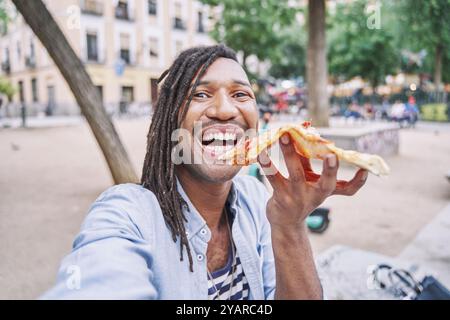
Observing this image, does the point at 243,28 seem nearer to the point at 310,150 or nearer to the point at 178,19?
the point at 178,19

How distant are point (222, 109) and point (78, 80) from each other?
305 cm

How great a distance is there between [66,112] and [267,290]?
30.5 m

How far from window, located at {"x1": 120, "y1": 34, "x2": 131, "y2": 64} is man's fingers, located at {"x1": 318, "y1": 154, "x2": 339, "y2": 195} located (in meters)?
33.4

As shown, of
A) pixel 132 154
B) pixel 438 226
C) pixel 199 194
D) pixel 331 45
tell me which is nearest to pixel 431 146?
pixel 438 226

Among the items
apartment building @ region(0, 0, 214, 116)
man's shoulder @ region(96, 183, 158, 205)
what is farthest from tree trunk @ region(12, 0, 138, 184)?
apartment building @ region(0, 0, 214, 116)

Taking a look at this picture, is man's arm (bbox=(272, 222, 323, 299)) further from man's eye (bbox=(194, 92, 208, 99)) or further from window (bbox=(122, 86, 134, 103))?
window (bbox=(122, 86, 134, 103))

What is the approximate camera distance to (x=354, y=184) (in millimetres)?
1190

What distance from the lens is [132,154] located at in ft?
35.6

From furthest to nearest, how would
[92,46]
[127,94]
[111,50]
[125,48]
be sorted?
[127,94]
[125,48]
[111,50]
[92,46]

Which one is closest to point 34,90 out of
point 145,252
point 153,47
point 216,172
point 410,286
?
point 153,47

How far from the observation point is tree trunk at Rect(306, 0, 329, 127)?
9.77 metres

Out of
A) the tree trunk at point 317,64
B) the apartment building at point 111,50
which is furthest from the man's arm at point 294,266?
the apartment building at point 111,50
